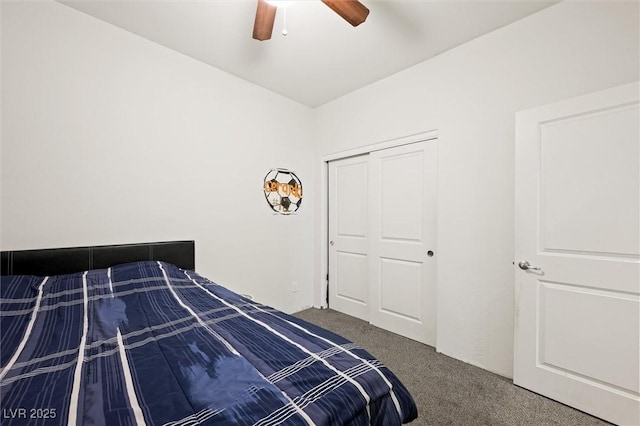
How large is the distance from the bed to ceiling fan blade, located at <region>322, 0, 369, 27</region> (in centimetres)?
172

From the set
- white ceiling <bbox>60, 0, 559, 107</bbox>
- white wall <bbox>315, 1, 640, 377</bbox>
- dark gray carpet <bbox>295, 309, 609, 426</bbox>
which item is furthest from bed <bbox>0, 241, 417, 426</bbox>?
white ceiling <bbox>60, 0, 559, 107</bbox>

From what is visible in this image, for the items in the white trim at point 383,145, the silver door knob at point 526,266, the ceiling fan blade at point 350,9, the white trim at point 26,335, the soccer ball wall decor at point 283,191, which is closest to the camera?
the white trim at point 26,335

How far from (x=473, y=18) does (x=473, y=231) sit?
1.59 metres

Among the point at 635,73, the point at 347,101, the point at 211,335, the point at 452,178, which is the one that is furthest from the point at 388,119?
the point at 211,335

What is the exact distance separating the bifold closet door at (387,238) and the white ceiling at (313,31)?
0.85 metres

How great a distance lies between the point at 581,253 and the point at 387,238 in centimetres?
148

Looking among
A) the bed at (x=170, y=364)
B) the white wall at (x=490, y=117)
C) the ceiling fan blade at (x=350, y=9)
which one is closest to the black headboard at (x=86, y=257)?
the bed at (x=170, y=364)

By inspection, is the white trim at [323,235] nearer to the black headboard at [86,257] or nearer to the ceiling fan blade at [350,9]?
the black headboard at [86,257]

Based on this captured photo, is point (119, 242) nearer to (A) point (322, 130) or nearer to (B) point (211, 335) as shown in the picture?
(B) point (211, 335)

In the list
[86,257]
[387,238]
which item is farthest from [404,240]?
[86,257]

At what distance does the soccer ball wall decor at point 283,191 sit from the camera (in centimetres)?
306

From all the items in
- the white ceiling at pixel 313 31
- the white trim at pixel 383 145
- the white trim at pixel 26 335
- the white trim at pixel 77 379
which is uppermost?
the white ceiling at pixel 313 31

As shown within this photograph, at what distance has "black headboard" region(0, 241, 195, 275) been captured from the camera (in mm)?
1670

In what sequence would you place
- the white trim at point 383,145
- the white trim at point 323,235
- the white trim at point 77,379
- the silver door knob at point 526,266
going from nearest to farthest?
the white trim at point 77,379, the silver door knob at point 526,266, the white trim at point 383,145, the white trim at point 323,235
